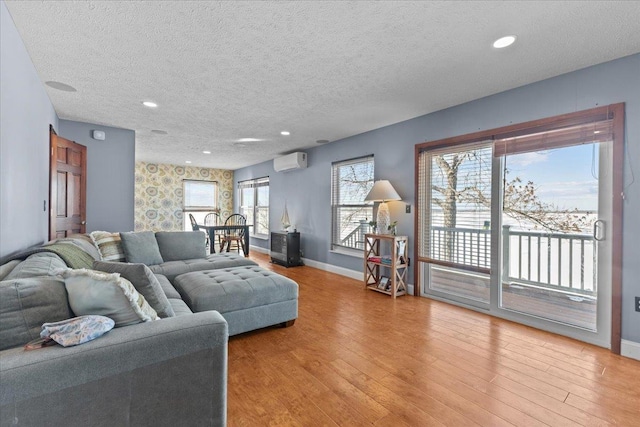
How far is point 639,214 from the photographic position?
2266mm

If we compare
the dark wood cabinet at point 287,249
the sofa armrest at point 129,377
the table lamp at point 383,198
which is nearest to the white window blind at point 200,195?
the dark wood cabinet at point 287,249

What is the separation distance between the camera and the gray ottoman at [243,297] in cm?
242

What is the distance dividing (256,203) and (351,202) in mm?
3796

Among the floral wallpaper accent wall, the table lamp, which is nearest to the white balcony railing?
the table lamp

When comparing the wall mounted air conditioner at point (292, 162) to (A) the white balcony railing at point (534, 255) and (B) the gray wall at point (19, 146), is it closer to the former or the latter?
(A) the white balcony railing at point (534, 255)

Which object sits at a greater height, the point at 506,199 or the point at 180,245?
the point at 506,199

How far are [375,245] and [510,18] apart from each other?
3.08 meters

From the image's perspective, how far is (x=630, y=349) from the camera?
2266 millimetres

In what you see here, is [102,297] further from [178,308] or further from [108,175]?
[108,175]

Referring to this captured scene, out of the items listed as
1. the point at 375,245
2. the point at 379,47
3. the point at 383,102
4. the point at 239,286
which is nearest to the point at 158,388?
the point at 239,286

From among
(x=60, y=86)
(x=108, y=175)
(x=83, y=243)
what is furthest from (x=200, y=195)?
(x=83, y=243)

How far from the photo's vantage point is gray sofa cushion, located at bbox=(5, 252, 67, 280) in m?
1.40

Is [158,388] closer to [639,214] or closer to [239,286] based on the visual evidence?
[239,286]

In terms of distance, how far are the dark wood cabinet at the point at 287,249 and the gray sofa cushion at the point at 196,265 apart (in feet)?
6.68
